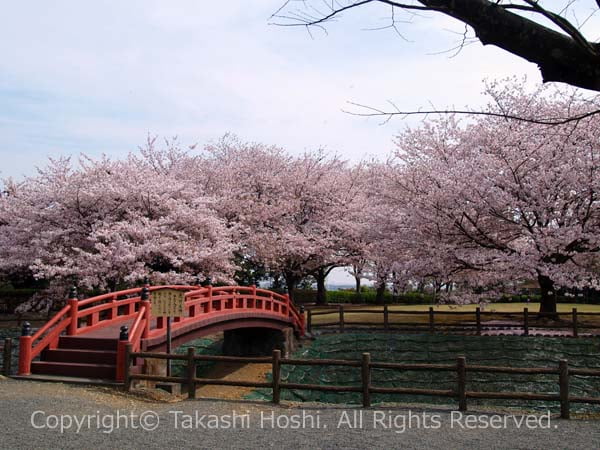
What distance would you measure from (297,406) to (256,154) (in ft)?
78.3

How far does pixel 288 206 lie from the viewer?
29.0m

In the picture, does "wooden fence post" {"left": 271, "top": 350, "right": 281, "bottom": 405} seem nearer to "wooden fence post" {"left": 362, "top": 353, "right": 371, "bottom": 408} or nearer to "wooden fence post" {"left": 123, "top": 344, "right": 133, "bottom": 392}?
"wooden fence post" {"left": 362, "top": 353, "right": 371, "bottom": 408}

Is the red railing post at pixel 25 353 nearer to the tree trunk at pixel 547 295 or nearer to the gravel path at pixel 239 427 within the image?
the gravel path at pixel 239 427

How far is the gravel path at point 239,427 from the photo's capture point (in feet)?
22.2

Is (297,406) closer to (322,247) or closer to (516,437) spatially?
(516,437)

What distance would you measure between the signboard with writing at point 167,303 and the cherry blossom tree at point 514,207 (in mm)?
11688

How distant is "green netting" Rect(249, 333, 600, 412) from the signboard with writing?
3.86 m

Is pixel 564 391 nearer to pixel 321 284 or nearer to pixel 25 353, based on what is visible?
pixel 25 353

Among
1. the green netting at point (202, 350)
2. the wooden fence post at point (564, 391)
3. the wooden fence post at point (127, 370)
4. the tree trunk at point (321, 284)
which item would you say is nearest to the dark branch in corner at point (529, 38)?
the wooden fence post at point (564, 391)

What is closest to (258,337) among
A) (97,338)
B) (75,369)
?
(97,338)

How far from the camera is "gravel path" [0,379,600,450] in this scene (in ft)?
22.2

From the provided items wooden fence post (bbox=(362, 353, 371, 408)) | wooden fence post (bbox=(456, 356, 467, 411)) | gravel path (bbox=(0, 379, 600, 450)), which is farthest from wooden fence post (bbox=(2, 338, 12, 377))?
wooden fence post (bbox=(456, 356, 467, 411))

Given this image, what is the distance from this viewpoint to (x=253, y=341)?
68.4 ft

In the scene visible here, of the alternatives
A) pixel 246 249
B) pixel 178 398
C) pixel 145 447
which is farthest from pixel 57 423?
pixel 246 249
